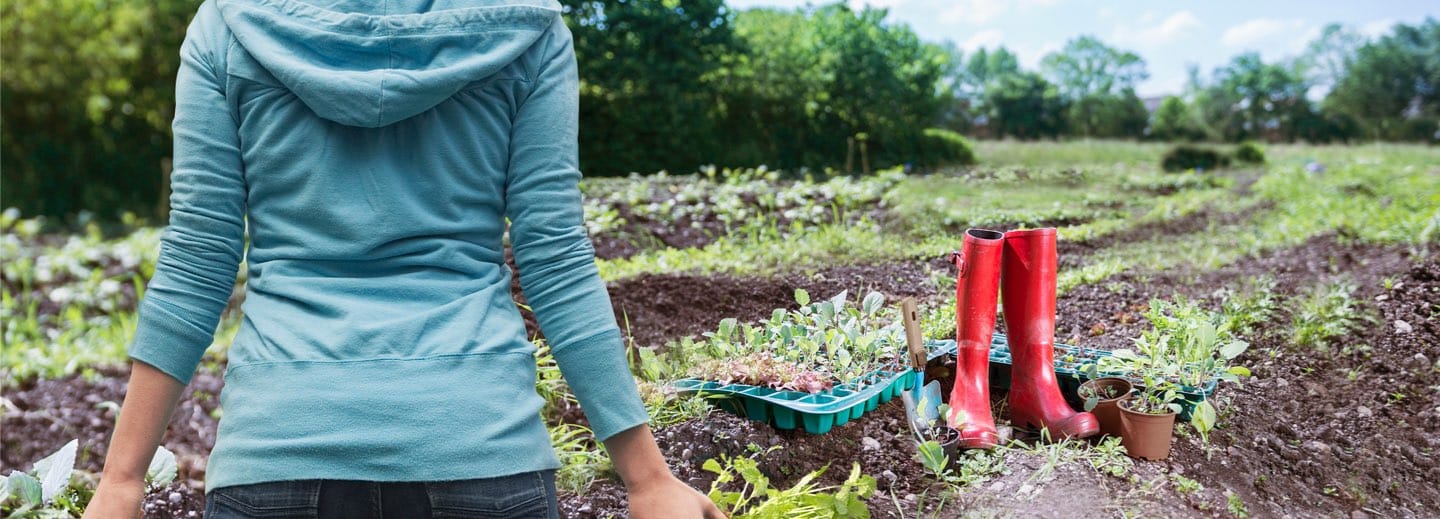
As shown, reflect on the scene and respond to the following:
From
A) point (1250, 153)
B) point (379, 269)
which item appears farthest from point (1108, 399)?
point (1250, 153)

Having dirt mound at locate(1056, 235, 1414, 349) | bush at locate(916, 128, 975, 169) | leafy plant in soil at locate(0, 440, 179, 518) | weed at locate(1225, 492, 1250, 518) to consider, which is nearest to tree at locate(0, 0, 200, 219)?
bush at locate(916, 128, 975, 169)

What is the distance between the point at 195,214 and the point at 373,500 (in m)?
0.42

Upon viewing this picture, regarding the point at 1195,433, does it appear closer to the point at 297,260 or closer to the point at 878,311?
the point at 878,311

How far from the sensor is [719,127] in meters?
5.24

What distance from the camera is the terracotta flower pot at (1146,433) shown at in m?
2.26

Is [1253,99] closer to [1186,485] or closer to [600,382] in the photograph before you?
[1186,485]

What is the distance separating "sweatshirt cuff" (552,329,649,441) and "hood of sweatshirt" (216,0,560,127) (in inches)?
13.2

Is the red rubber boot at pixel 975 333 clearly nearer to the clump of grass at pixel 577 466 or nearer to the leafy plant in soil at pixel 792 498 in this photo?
the leafy plant in soil at pixel 792 498

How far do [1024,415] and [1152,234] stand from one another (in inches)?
59.6

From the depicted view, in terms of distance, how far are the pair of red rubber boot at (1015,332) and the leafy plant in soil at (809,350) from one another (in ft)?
0.69

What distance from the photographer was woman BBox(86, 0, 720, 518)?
3.97 feet

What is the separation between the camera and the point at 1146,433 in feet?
7.46

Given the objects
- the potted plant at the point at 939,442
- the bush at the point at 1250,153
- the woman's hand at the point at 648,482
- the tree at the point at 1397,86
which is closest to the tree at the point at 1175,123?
the bush at the point at 1250,153

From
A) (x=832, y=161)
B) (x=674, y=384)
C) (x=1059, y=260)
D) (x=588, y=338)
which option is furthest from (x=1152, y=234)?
(x=588, y=338)
